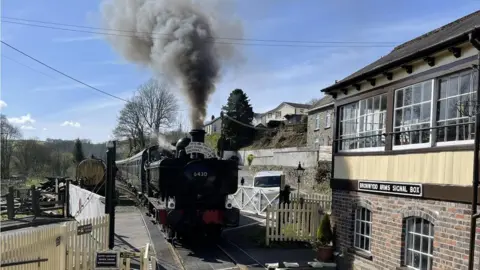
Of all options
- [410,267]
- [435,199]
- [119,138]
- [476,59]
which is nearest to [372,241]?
[410,267]

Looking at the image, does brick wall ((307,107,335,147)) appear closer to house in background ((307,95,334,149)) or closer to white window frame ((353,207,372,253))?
house in background ((307,95,334,149))

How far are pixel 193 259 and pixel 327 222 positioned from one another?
3.22m

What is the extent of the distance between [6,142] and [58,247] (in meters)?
52.7

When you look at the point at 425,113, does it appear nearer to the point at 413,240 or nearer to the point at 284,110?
the point at 413,240

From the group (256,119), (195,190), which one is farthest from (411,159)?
(256,119)

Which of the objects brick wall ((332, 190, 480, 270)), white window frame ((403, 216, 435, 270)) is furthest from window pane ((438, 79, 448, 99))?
white window frame ((403, 216, 435, 270))

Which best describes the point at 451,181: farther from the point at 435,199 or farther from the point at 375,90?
the point at 375,90

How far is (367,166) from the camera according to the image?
338 inches

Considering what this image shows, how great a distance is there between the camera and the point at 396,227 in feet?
24.5

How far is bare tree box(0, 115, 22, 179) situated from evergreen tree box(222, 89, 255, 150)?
25552mm

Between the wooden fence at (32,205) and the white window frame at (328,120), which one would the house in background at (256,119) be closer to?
the white window frame at (328,120)

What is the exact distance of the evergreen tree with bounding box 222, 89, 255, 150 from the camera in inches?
2004

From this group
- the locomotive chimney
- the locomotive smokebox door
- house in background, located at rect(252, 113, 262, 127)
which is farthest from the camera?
house in background, located at rect(252, 113, 262, 127)

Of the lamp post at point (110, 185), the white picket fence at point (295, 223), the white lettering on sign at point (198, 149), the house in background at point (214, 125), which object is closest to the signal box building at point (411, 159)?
the white picket fence at point (295, 223)
